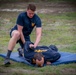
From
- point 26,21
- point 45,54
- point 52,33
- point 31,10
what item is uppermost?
point 31,10

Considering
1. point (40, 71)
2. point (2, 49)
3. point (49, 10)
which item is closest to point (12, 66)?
point (40, 71)

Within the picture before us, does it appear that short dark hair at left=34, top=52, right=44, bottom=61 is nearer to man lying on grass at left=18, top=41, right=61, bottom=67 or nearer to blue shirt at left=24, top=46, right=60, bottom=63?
man lying on grass at left=18, top=41, right=61, bottom=67

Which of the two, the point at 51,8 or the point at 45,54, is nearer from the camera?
Answer: the point at 45,54

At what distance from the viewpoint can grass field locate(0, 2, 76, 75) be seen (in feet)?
20.3

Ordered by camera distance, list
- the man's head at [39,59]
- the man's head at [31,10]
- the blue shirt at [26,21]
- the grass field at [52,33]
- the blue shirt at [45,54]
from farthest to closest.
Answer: the blue shirt at [26,21]
the man's head at [31,10]
the blue shirt at [45,54]
the man's head at [39,59]
the grass field at [52,33]

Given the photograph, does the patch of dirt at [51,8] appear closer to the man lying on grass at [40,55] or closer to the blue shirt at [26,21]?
the blue shirt at [26,21]

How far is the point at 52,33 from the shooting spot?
11.2 metres

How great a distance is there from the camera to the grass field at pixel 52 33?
20.3 ft

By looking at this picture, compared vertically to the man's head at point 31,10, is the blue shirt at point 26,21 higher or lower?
lower

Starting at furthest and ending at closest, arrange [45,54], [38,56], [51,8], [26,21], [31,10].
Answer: [51,8] < [26,21] < [31,10] < [45,54] < [38,56]

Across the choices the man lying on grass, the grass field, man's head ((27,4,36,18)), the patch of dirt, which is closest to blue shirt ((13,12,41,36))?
man's head ((27,4,36,18))

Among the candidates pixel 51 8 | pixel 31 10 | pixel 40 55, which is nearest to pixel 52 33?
pixel 31 10

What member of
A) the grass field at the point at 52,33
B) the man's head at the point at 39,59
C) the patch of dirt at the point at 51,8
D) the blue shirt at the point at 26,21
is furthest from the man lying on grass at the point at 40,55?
the patch of dirt at the point at 51,8

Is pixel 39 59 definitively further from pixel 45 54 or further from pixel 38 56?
pixel 45 54
